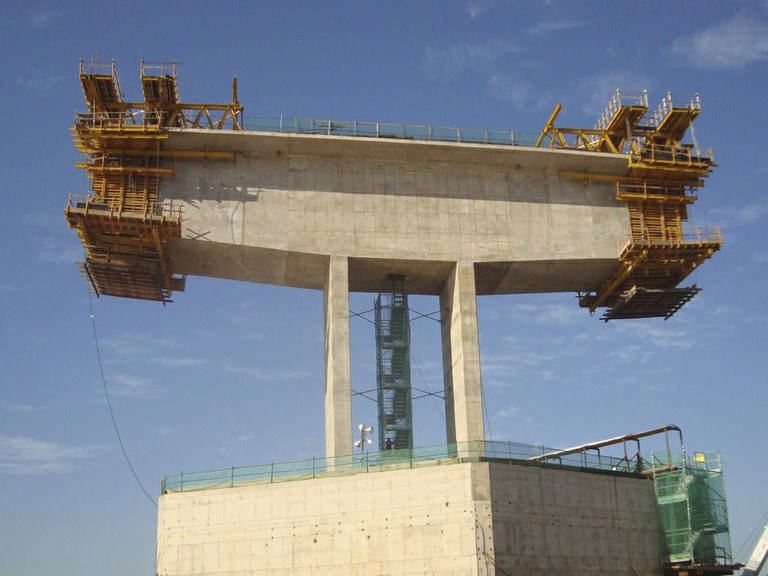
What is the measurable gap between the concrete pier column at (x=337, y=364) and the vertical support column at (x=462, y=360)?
5614mm

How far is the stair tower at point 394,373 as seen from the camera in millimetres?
55625

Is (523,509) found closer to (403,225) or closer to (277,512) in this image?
(277,512)

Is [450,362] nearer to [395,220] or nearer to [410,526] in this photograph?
[395,220]

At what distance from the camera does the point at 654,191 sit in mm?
54344

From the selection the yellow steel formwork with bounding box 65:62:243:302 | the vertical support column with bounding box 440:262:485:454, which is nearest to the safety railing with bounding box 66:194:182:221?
the yellow steel formwork with bounding box 65:62:243:302

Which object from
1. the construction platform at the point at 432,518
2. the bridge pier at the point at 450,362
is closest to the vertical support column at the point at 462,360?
the bridge pier at the point at 450,362

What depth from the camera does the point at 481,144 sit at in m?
52.6

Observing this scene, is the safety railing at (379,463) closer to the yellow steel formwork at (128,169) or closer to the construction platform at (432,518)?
the construction platform at (432,518)

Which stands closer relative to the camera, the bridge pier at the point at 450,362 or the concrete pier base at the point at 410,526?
the concrete pier base at the point at 410,526

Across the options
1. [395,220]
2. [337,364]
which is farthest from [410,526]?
[395,220]

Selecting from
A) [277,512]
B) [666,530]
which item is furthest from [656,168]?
[277,512]

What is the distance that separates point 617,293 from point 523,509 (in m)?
16.9

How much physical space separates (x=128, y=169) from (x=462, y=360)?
1904 cm

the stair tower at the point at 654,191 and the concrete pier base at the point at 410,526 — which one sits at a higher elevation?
the stair tower at the point at 654,191
